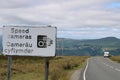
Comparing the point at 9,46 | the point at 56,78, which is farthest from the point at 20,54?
the point at 56,78

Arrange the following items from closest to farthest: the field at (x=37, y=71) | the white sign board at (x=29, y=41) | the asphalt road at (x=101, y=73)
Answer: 1. the white sign board at (x=29, y=41)
2. the field at (x=37, y=71)
3. the asphalt road at (x=101, y=73)

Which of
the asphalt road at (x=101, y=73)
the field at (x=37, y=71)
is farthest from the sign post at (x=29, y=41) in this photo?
the asphalt road at (x=101, y=73)

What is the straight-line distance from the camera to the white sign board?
9750mm

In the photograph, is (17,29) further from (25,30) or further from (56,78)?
(56,78)

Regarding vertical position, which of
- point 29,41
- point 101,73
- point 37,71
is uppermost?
point 29,41

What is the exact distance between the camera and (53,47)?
383 inches

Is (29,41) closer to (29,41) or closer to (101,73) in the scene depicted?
(29,41)

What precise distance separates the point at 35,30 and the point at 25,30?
1.09ft

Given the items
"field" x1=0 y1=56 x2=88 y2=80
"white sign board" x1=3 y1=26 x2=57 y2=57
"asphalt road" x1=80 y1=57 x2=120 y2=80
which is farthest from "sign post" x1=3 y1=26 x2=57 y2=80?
"asphalt road" x1=80 y1=57 x2=120 y2=80

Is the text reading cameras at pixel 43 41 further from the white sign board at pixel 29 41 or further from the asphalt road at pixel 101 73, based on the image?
the asphalt road at pixel 101 73

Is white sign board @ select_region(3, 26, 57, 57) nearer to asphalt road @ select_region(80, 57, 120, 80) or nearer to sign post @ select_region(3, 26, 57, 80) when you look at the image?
sign post @ select_region(3, 26, 57, 80)

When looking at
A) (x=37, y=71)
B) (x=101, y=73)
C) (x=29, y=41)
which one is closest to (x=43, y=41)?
(x=29, y=41)

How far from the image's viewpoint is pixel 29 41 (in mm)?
10133

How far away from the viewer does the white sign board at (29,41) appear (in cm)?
975
